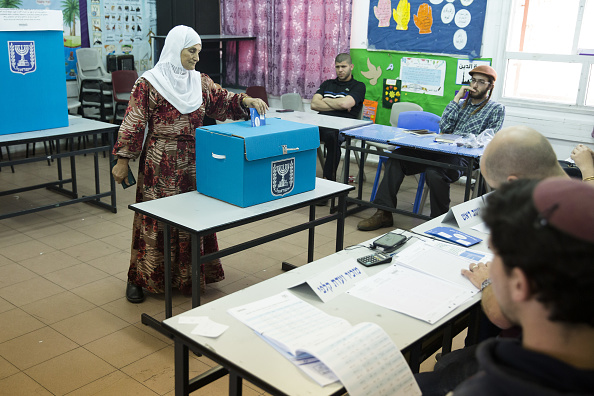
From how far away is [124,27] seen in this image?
24.2ft

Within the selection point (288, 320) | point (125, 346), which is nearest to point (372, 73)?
point (125, 346)

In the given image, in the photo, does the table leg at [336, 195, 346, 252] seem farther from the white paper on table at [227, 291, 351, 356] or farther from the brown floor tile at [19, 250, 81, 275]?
the brown floor tile at [19, 250, 81, 275]

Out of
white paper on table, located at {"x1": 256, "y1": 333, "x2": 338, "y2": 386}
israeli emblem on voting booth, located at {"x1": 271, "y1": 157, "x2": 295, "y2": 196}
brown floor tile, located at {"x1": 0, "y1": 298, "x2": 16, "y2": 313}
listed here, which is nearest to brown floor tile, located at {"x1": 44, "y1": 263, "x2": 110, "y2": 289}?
brown floor tile, located at {"x1": 0, "y1": 298, "x2": 16, "y2": 313}

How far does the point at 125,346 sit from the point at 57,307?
2.03 feet

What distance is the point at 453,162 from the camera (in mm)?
4359

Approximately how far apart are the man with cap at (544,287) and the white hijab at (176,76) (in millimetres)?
2372

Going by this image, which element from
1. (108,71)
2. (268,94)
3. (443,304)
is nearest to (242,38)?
(268,94)

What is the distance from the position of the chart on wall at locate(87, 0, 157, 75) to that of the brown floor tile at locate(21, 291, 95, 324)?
462 cm

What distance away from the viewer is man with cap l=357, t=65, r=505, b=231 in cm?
439

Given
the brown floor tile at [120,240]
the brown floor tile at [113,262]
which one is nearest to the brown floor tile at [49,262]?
the brown floor tile at [113,262]

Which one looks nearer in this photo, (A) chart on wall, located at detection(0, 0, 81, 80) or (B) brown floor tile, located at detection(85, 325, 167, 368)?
(B) brown floor tile, located at detection(85, 325, 167, 368)

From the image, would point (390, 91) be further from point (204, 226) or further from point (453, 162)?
point (204, 226)

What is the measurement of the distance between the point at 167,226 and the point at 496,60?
3.97 meters

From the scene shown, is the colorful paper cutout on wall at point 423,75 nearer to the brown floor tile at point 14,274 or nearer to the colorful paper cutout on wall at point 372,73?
the colorful paper cutout on wall at point 372,73
